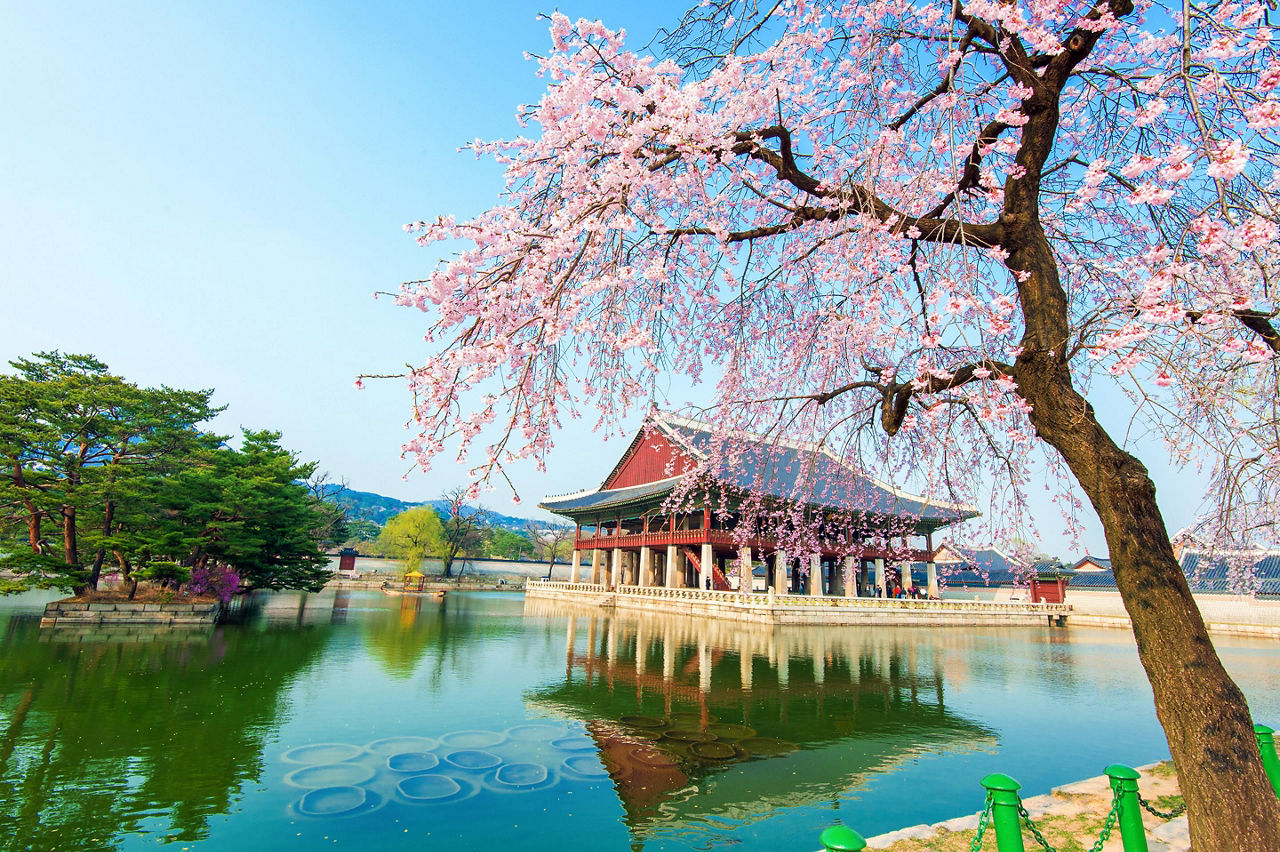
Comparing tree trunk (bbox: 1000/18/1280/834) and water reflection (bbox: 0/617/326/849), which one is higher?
tree trunk (bbox: 1000/18/1280/834)

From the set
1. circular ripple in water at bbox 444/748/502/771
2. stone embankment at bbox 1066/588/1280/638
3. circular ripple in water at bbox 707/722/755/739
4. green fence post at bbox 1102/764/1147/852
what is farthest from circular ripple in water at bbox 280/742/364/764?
stone embankment at bbox 1066/588/1280/638

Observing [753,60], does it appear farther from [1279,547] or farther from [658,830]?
[1279,547]

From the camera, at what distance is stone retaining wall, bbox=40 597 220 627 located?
15.8 m

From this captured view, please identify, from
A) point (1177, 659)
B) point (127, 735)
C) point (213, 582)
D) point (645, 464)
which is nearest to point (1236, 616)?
point (645, 464)

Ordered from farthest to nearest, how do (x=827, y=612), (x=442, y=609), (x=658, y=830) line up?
1. (x=442, y=609)
2. (x=827, y=612)
3. (x=658, y=830)

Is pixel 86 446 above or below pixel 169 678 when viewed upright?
above

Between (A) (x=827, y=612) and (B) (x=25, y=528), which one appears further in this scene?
(A) (x=827, y=612)

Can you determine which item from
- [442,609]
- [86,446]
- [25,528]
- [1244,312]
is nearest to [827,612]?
[442,609]

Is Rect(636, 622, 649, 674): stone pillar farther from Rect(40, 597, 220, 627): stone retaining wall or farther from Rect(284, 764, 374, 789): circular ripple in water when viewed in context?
Rect(40, 597, 220, 627): stone retaining wall

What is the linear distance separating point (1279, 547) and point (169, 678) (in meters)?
14.6

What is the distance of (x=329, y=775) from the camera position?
6.01 m

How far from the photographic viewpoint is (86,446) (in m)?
17.0

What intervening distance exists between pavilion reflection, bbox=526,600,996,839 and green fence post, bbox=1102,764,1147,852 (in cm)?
260

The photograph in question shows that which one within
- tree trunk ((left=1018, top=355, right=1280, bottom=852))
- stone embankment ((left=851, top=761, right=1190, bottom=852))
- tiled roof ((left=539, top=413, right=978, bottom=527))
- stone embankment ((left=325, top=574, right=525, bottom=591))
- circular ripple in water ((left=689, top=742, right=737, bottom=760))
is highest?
tiled roof ((left=539, top=413, right=978, bottom=527))
